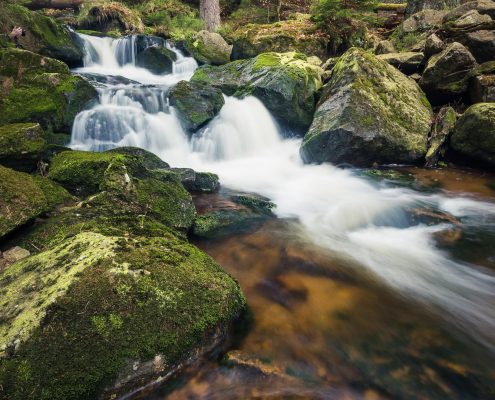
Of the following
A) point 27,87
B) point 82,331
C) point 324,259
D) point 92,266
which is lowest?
point 324,259

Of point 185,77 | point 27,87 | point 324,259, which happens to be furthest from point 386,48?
point 27,87

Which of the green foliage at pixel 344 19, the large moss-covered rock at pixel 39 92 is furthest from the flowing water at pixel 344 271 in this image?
the green foliage at pixel 344 19

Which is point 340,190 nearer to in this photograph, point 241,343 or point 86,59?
point 241,343

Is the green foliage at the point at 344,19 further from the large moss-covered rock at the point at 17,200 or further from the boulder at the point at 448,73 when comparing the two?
the large moss-covered rock at the point at 17,200

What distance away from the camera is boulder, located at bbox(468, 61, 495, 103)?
7.37 m

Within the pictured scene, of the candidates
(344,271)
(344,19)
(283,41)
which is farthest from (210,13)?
(344,271)

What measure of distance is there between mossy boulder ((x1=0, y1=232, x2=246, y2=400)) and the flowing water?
282 mm

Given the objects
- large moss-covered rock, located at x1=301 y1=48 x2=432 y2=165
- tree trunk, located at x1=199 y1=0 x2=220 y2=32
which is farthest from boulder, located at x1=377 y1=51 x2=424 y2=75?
tree trunk, located at x1=199 y1=0 x2=220 y2=32

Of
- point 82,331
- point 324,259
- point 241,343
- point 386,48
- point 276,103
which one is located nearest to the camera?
point 82,331

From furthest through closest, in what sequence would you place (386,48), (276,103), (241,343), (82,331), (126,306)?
1. (386,48)
2. (276,103)
3. (241,343)
4. (126,306)
5. (82,331)

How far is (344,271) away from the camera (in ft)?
12.8

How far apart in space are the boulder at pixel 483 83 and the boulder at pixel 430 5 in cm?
771

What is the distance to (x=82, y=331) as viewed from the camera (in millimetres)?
2111

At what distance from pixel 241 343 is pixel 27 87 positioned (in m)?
6.88
